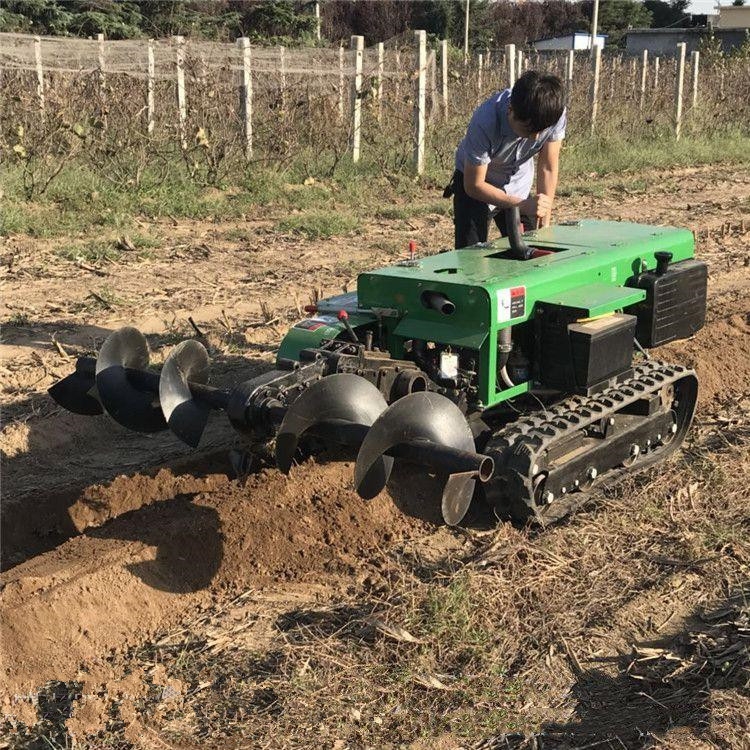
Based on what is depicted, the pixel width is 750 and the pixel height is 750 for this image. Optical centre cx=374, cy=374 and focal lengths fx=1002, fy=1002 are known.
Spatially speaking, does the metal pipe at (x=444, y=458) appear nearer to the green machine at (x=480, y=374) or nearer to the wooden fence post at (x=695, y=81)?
the green machine at (x=480, y=374)

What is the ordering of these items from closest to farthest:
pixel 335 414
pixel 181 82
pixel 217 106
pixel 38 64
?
pixel 335 414
pixel 38 64
pixel 181 82
pixel 217 106

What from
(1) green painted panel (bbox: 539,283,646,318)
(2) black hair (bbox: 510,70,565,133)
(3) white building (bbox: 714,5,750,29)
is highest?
(3) white building (bbox: 714,5,750,29)

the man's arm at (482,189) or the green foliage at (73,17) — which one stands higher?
the green foliage at (73,17)

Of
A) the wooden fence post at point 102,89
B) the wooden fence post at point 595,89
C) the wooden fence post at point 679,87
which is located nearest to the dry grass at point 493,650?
the wooden fence post at point 102,89

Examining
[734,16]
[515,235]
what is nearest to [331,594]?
[515,235]

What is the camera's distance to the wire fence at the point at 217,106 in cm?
1284

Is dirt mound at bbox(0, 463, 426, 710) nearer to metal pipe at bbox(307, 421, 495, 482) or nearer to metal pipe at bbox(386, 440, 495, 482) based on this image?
metal pipe at bbox(307, 421, 495, 482)

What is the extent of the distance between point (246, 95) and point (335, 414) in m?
10.7

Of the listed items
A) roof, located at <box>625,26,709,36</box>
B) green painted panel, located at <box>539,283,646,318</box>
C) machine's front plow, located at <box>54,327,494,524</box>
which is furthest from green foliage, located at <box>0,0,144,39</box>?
roof, located at <box>625,26,709,36</box>

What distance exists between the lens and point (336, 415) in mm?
4082

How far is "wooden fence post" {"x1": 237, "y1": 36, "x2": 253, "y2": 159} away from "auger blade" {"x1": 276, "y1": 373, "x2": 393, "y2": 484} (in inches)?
412

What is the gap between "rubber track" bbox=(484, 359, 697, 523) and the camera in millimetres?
4582

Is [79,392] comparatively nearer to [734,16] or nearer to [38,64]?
[38,64]

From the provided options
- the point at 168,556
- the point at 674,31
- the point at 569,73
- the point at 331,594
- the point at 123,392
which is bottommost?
the point at 331,594
